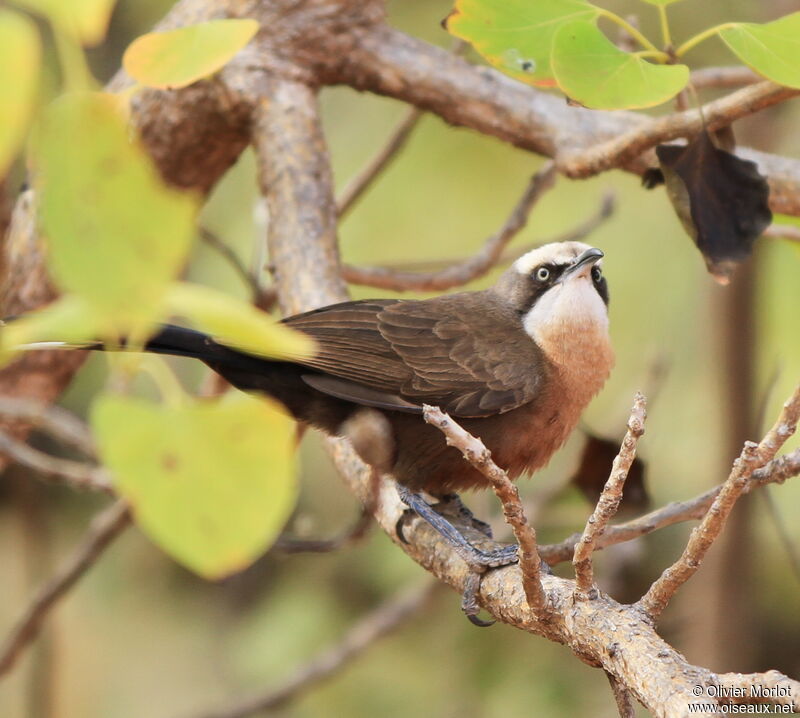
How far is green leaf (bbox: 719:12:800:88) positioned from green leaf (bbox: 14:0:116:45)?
1.40 m

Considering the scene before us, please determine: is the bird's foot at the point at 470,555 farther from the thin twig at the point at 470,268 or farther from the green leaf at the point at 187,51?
the green leaf at the point at 187,51

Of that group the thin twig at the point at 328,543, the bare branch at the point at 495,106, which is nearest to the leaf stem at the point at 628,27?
the bare branch at the point at 495,106

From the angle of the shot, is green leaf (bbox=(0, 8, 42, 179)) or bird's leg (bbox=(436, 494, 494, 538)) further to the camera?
bird's leg (bbox=(436, 494, 494, 538))

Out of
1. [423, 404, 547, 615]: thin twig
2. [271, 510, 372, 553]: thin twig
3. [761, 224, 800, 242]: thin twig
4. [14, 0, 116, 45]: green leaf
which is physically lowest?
[271, 510, 372, 553]: thin twig

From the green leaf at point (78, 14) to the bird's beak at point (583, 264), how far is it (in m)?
2.74

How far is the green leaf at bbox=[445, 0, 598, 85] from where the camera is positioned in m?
1.93

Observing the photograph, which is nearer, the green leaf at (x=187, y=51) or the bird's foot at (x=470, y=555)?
the green leaf at (x=187, y=51)

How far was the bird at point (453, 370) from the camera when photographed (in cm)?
311

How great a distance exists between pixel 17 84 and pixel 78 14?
8cm

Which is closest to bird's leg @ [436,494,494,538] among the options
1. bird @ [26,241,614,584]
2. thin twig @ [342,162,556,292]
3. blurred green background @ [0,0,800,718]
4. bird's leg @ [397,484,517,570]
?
bird @ [26,241,614,584]

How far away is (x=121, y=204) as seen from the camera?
2.64ft

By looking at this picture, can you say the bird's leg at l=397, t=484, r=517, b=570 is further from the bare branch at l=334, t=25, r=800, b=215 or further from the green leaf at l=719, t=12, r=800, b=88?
the green leaf at l=719, t=12, r=800, b=88

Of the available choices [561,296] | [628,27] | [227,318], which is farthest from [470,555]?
[227,318]

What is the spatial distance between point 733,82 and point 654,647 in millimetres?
2450
